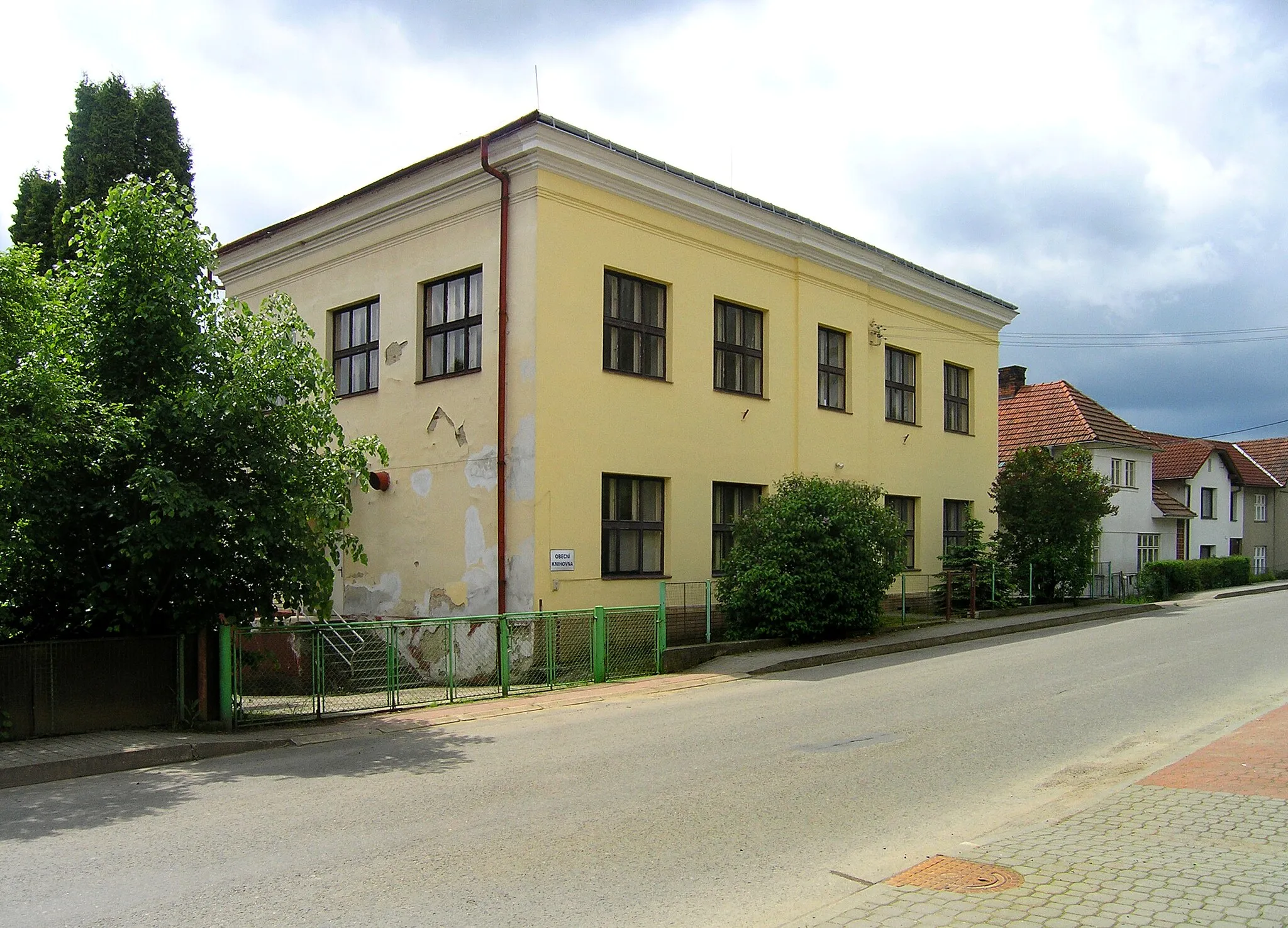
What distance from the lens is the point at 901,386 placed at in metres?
25.7

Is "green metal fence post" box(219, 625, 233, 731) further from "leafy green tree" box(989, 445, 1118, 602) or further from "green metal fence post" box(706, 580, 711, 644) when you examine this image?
"leafy green tree" box(989, 445, 1118, 602)

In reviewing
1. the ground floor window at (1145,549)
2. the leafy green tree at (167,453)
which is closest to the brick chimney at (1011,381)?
the ground floor window at (1145,549)

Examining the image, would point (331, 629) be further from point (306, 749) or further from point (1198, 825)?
point (1198, 825)

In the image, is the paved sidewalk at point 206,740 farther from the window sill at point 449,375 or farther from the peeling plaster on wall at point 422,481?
the window sill at point 449,375

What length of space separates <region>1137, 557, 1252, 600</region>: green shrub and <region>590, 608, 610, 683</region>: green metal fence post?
26500mm

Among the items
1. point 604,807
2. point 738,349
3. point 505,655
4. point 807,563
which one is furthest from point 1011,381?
point 604,807

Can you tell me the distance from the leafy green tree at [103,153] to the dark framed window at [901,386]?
18011 millimetres

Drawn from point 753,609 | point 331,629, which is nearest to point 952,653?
point 753,609

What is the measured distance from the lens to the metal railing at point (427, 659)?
12.1m

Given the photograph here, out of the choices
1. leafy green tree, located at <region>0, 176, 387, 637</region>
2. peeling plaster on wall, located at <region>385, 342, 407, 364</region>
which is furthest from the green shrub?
leafy green tree, located at <region>0, 176, 387, 637</region>

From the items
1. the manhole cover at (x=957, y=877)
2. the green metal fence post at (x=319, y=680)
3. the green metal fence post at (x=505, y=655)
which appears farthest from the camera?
the green metal fence post at (x=505, y=655)

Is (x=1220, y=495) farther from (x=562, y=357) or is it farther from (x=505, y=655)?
(x=505, y=655)

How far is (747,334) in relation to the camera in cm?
2120

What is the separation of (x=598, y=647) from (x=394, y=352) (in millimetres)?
7206
